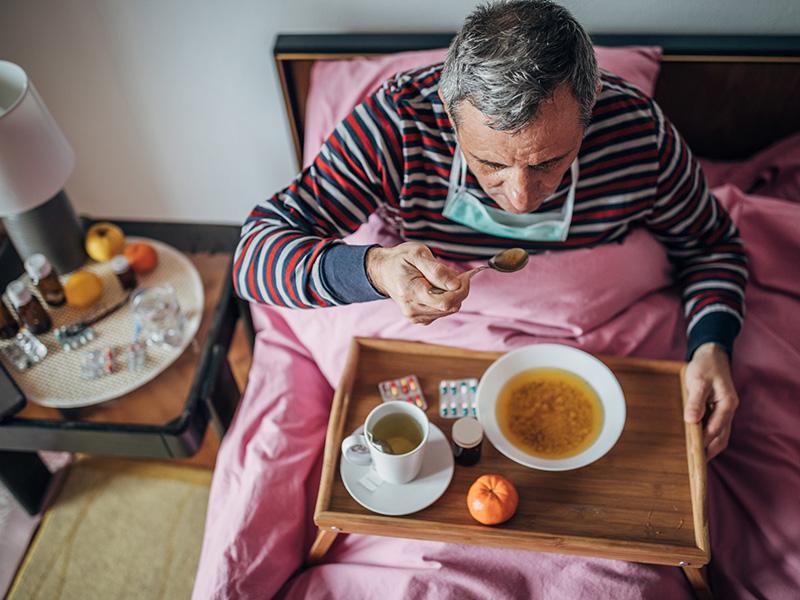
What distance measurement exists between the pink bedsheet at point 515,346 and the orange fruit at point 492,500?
0.13 metres

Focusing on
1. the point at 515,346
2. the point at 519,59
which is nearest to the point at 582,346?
the point at 515,346

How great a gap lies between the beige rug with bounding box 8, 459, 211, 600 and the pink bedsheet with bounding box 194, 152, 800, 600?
1.50 feet

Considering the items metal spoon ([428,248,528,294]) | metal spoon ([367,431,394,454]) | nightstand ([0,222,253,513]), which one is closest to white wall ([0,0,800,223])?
nightstand ([0,222,253,513])

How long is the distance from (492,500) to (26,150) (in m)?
1.00

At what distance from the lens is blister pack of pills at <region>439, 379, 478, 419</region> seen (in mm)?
1149

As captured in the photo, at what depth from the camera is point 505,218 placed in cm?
123

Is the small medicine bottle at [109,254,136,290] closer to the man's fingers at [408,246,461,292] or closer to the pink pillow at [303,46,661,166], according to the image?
the pink pillow at [303,46,661,166]

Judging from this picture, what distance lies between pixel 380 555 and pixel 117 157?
1.34 meters

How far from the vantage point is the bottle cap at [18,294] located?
4.47 ft

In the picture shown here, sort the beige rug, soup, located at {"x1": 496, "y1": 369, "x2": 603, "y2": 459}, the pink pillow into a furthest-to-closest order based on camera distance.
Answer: the beige rug
the pink pillow
soup, located at {"x1": 496, "y1": 369, "x2": 603, "y2": 459}

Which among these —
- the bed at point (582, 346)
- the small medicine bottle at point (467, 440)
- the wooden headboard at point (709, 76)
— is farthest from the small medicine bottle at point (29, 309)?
the small medicine bottle at point (467, 440)

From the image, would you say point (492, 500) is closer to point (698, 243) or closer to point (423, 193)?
point (423, 193)

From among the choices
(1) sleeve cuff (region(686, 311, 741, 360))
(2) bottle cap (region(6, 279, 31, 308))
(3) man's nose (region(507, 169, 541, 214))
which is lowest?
(1) sleeve cuff (region(686, 311, 741, 360))

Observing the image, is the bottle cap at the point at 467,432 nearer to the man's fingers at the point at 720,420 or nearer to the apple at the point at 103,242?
the man's fingers at the point at 720,420
